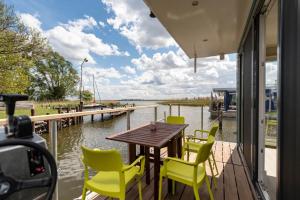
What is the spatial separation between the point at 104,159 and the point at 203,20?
2.44 m

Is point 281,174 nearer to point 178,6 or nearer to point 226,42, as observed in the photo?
point 178,6

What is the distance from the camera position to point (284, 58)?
111cm

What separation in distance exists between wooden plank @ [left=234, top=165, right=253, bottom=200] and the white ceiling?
2328 millimetres

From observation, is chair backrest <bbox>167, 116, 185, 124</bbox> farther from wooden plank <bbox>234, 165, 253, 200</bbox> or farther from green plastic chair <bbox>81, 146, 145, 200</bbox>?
green plastic chair <bbox>81, 146, 145, 200</bbox>

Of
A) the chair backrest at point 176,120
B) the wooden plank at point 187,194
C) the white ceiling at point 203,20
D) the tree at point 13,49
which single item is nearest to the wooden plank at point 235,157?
the chair backrest at point 176,120

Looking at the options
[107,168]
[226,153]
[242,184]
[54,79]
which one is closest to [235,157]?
[226,153]

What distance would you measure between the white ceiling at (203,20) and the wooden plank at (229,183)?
2335mm

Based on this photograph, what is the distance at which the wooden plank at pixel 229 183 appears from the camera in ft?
7.03

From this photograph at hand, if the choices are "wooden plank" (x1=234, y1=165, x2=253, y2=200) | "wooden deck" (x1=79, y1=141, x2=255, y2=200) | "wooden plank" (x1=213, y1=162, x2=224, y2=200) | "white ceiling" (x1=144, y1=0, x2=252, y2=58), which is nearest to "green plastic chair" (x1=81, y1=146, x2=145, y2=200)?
"wooden deck" (x1=79, y1=141, x2=255, y2=200)

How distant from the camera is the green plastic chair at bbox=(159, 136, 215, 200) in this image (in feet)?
5.29

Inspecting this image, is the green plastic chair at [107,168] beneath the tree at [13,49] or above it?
beneath

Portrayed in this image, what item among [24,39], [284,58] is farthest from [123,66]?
[284,58]

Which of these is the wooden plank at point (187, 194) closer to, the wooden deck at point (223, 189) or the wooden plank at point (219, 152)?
the wooden deck at point (223, 189)

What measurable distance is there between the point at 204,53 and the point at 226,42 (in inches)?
37.8
